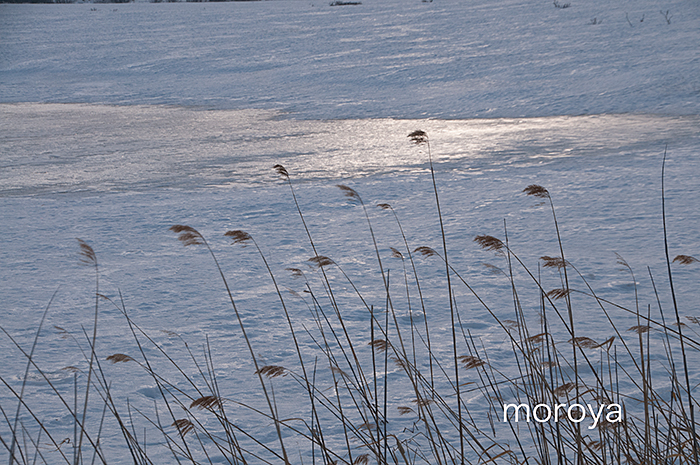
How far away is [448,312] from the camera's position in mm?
3184

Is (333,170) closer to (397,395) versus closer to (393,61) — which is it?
(397,395)

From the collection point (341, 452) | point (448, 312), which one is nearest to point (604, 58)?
point (448, 312)

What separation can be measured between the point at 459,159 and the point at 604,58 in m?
6.43

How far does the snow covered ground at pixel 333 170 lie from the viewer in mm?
3229

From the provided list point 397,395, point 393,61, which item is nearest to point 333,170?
point 397,395

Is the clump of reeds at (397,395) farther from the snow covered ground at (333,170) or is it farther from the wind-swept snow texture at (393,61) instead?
the wind-swept snow texture at (393,61)

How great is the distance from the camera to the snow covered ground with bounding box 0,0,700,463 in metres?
3.23

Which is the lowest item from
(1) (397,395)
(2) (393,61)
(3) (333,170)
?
(1) (397,395)

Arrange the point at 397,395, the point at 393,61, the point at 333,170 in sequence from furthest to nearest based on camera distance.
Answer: the point at 393,61 → the point at 333,170 → the point at 397,395

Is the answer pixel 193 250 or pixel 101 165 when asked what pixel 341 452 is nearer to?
pixel 193 250

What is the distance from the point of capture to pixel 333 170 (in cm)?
625

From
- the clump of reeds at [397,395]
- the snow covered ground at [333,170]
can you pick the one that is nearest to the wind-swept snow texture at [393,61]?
the snow covered ground at [333,170]

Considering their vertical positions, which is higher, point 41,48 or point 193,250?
point 41,48

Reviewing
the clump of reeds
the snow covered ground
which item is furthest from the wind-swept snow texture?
the clump of reeds
